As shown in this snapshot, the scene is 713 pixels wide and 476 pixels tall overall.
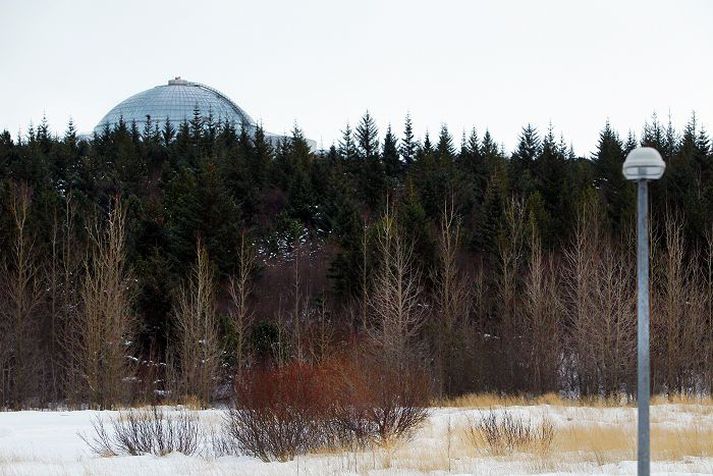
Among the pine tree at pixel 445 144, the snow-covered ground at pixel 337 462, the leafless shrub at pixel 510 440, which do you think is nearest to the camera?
the snow-covered ground at pixel 337 462

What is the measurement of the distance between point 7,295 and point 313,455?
25.3m

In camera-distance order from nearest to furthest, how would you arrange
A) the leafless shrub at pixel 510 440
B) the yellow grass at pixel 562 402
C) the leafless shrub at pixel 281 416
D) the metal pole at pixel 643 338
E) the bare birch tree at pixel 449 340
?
1. the metal pole at pixel 643 338
2. the leafless shrub at pixel 510 440
3. the leafless shrub at pixel 281 416
4. the yellow grass at pixel 562 402
5. the bare birch tree at pixel 449 340

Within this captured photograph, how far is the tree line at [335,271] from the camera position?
30.6 m

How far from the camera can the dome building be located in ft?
267

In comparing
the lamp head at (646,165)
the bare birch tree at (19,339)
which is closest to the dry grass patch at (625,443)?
the lamp head at (646,165)

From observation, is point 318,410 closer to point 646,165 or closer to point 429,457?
point 429,457

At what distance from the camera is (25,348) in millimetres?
31219

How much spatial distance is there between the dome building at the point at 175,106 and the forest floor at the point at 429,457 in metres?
64.2

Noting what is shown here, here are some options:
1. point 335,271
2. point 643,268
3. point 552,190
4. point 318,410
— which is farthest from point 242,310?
point 643,268

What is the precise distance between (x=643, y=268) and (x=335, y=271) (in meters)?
30.9

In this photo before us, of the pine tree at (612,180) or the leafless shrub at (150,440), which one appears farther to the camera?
the pine tree at (612,180)

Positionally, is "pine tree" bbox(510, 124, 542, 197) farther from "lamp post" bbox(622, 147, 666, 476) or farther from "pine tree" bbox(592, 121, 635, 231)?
"lamp post" bbox(622, 147, 666, 476)

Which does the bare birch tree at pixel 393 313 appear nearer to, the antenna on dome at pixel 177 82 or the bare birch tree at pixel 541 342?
the bare birch tree at pixel 541 342

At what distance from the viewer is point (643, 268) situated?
7.44 m
